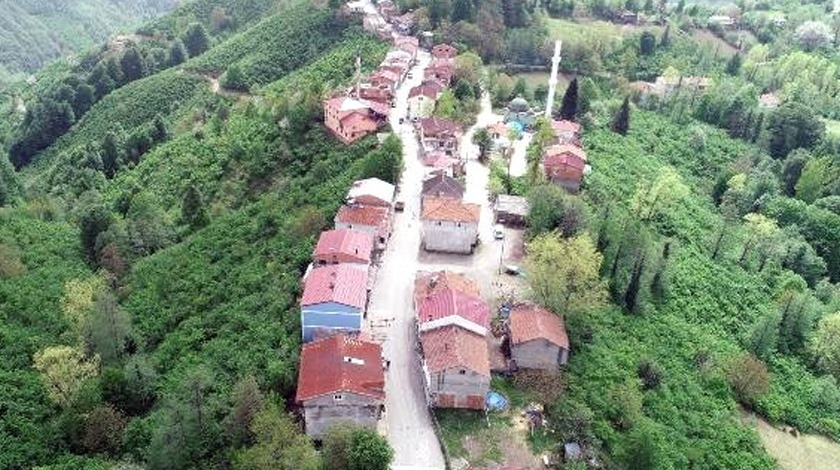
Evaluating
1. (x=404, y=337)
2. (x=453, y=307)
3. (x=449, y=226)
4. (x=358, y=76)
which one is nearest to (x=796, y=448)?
(x=453, y=307)

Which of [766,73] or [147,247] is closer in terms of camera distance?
[147,247]

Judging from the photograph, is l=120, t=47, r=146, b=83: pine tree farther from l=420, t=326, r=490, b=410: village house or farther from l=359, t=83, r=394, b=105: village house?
l=420, t=326, r=490, b=410: village house

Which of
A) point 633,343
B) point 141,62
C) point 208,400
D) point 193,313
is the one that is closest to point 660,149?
point 633,343

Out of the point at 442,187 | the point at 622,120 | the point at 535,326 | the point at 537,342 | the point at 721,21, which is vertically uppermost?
the point at 535,326

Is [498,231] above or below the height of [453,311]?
below

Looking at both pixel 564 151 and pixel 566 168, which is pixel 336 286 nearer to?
pixel 566 168

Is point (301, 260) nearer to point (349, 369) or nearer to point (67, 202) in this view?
point (349, 369)

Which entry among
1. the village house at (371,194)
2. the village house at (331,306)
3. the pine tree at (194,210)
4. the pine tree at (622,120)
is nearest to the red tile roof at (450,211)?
the village house at (371,194)
